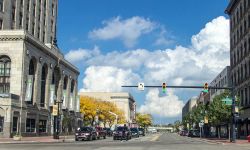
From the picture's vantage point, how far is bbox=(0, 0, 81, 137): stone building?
6544cm

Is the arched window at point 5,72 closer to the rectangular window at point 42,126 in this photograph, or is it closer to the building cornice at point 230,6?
the rectangular window at point 42,126

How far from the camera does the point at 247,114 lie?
7388cm

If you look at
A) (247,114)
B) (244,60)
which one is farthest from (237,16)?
(247,114)

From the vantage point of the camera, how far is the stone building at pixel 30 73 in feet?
215

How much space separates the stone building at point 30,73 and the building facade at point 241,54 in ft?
106

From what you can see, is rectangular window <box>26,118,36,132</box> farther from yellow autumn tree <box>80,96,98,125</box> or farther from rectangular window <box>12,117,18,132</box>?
yellow autumn tree <box>80,96,98,125</box>

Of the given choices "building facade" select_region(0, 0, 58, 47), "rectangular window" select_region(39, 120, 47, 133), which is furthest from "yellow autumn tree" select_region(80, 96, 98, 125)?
"rectangular window" select_region(39, 120, 47, 133)

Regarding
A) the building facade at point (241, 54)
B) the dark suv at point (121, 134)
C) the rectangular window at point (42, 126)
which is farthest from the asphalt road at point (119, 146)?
the building facade at point (241, 54)

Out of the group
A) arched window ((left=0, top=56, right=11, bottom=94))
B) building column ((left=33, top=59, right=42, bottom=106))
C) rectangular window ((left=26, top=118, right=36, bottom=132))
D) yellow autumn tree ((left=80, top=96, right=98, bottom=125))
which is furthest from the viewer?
yellow autumn tree ((left=80, top=96, right=98, bottom=125))

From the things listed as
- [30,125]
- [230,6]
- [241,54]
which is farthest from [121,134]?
[230,6]

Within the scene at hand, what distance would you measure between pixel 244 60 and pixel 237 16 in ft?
39.0

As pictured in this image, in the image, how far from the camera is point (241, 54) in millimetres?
81188

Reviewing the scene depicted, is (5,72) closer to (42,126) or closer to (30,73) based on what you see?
(30,73)

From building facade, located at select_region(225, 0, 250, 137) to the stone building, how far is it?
106 feet
